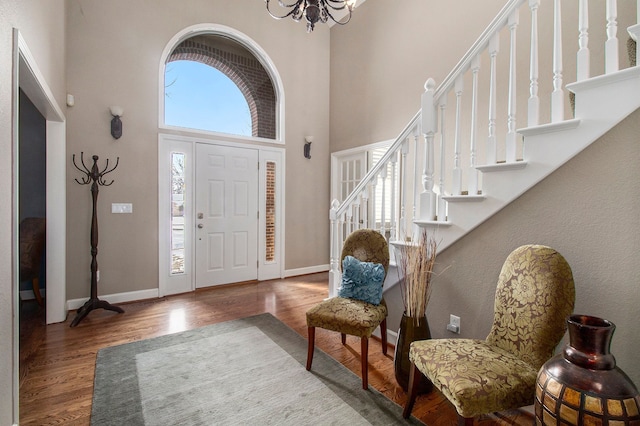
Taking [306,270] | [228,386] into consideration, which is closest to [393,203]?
[228,386]

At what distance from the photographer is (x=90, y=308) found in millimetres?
3207

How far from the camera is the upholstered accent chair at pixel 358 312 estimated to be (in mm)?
2039

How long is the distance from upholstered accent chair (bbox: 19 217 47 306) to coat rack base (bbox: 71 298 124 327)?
693 mm

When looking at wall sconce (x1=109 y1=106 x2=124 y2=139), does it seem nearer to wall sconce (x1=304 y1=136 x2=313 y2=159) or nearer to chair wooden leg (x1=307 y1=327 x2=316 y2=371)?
wall sconce (x1=304 y1=136 x2=313 y2=159)

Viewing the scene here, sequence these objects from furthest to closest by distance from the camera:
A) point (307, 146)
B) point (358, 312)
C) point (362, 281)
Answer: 1. point (307, 146)
2. point (362, 281)
3. point (358, 312)

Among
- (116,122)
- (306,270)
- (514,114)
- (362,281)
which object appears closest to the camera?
(514,114)

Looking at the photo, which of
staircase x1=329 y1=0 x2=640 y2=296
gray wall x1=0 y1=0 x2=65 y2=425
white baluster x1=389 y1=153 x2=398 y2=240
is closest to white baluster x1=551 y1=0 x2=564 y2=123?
staircase x1=329 y1=0 x2=640 y2=296

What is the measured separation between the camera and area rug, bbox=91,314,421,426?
5.76 feet

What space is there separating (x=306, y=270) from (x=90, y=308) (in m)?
2.97

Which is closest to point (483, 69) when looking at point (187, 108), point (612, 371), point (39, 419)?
point (612, 371)

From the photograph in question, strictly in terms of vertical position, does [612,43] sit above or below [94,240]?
above

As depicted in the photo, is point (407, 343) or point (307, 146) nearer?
point (407, 343)

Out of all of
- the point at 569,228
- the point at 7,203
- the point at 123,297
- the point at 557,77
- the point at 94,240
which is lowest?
the point at 123,297

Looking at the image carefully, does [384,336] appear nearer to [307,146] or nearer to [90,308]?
[90,308]
